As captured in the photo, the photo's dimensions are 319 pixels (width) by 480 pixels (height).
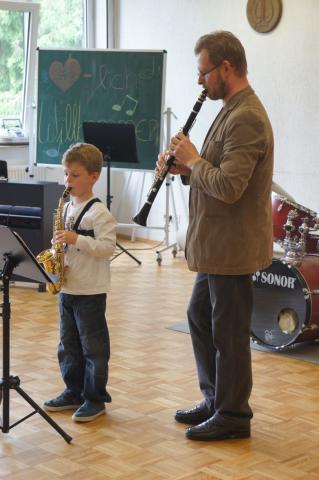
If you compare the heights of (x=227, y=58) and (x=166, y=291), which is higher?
(x=227, y=58)

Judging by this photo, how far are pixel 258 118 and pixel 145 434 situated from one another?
1.29 metres

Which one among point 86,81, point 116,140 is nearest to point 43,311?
point 116,140

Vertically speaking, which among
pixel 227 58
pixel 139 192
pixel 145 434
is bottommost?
pixel 145 434

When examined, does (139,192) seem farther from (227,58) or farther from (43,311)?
(227,58)

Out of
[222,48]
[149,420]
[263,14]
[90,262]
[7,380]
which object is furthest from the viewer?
[263,14]

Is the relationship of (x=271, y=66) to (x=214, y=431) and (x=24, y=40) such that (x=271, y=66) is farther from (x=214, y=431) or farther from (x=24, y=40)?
(x=214, y=431)

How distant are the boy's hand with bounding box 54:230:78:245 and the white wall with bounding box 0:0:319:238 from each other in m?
3.77

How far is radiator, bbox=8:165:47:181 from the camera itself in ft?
26.0

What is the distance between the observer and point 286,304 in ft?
14.9

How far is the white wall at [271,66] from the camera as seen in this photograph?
21.9 feet

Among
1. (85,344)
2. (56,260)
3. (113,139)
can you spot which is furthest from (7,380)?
(113,139)

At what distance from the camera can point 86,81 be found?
7.43 meters

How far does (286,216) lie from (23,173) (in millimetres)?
3967

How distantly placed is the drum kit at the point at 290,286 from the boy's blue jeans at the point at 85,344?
1.32 meters
